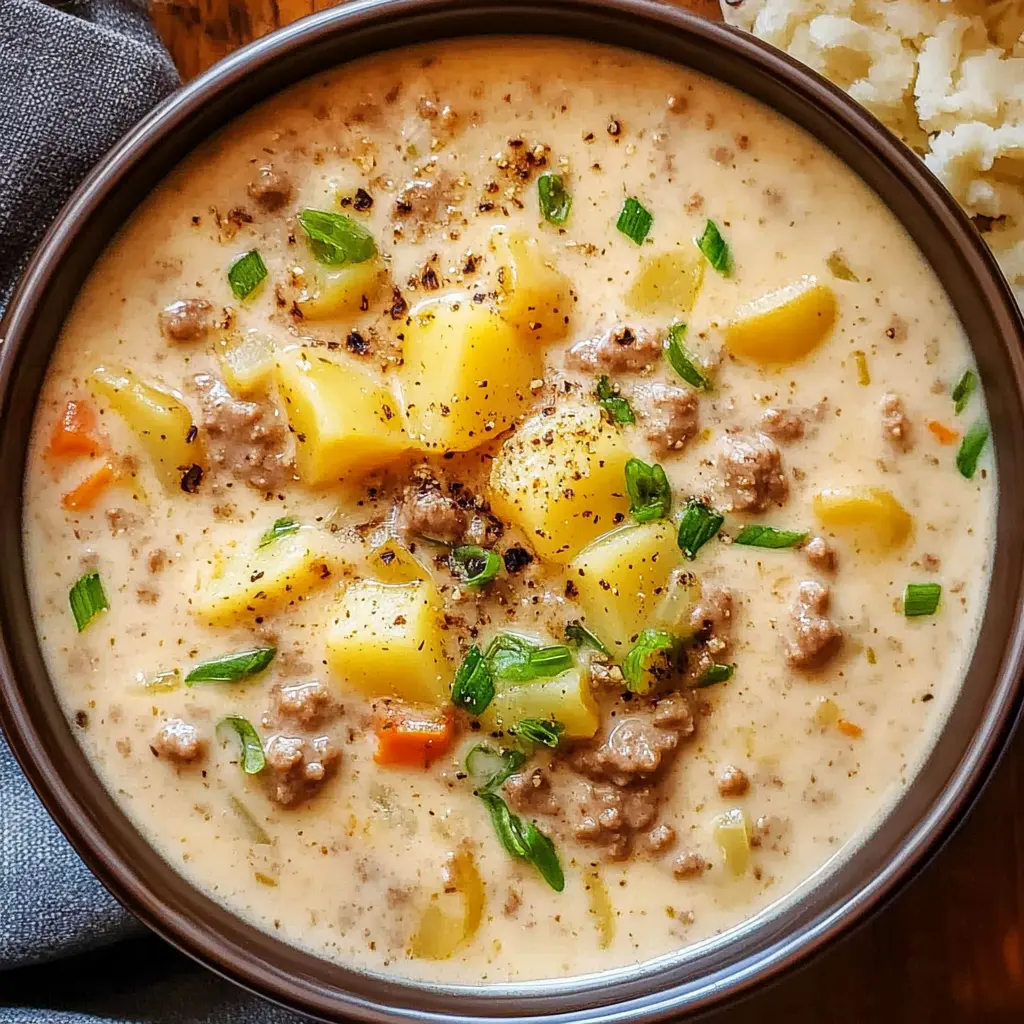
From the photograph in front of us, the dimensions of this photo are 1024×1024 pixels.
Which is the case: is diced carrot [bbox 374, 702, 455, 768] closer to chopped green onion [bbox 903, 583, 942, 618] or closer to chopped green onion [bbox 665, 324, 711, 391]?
chopped green onion [bbox 665, 324, 711, 391]

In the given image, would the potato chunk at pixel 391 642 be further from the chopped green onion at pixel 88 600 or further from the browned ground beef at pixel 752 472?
the browned ground beef at pixel 752 472

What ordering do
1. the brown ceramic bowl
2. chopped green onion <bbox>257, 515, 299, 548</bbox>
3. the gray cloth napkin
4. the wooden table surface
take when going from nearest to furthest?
the brown ceramic bowl, chopped green onion <bbox>257, 515, 299, 548</bbox>, the gray cloth napkin, the wooden table surface

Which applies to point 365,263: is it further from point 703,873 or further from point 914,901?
point 914,901

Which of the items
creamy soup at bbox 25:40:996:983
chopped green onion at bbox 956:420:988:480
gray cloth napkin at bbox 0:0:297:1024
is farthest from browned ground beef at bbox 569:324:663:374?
gray cloth napkin at bbox 0:0:297:1024

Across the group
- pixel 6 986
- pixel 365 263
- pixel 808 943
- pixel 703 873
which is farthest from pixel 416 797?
pixel 6 986

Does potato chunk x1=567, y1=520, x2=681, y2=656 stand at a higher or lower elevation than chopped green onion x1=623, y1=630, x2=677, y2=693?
higher

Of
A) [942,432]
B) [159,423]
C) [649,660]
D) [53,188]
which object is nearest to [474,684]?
[649,660]
